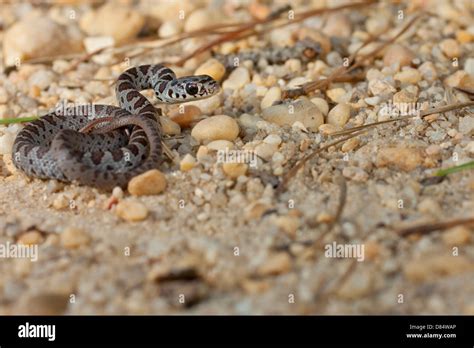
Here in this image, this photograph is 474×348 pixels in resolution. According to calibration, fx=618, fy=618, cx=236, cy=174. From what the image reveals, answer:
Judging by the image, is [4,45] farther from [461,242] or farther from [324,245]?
[461,242]

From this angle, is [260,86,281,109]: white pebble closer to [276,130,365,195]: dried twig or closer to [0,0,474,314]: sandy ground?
[0,0,474,314]: sandy ground

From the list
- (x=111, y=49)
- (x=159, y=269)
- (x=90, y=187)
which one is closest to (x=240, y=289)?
(x=159, y=269)

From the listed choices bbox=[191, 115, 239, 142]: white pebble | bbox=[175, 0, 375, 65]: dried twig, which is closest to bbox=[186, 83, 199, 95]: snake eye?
bbox=[191, 115, 239, 142]: white pebble

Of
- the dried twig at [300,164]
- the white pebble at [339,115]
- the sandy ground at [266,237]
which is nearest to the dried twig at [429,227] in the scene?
the sandy ground at [266,237]

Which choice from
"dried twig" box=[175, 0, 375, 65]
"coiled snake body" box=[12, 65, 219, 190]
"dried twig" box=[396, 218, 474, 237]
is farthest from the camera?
"dried twig" box=[175, 0, 375, 65]

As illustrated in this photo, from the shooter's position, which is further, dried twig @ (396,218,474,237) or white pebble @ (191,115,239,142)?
white pebble @ (191,115,239,142)

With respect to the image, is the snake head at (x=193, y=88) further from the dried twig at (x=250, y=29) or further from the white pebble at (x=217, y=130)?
the dried twig at (x=250, y=29)

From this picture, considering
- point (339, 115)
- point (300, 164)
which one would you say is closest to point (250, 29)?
point (339, 115)
